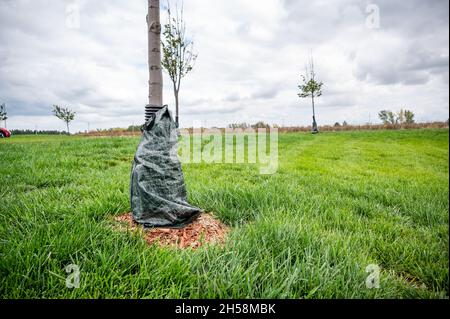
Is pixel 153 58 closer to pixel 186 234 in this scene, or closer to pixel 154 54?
pixel 154 54

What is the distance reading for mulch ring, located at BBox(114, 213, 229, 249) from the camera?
2.22m

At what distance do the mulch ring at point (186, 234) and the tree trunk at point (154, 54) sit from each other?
4.25 ft

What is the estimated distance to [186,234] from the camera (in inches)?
94.3

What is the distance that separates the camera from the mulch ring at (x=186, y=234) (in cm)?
→ 222

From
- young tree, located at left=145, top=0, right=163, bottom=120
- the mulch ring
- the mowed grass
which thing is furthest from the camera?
young tree, located at left=145, top=0, right=163, bottom=120

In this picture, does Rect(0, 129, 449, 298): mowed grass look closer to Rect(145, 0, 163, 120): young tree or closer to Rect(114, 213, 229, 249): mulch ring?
Rect(114, 213, 229, 249): mulch ring

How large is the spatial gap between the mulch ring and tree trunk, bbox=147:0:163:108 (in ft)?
4.25

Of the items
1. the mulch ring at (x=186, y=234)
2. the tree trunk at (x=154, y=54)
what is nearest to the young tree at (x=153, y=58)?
the tree trunk at (x=154, y=54)

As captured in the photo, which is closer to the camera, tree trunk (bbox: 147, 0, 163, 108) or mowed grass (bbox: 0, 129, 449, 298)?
mowed grass (bbox: 0, 129, 449, 298)

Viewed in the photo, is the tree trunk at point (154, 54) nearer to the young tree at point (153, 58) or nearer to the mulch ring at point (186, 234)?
the young tree at point (153, 58)

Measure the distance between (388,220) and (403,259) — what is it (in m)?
1.00

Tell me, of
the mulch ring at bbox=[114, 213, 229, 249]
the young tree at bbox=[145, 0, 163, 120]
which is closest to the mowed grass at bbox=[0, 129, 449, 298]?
the mulch ring at bbox=[114, 213, 229, 249]
